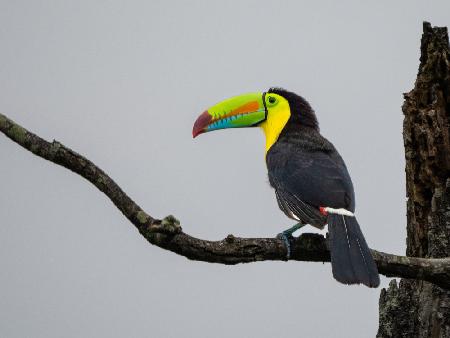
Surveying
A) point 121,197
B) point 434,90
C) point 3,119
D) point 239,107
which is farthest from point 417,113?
point 3,119

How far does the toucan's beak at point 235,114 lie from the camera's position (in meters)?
7.66

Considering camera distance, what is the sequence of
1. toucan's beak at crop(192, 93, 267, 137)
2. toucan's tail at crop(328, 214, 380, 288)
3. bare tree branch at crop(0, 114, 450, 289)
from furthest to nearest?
toucan's beak at crop(192, 93, 267, 137), toucan's tail at crop(328, 214, 380, 288), bare tree branch at crop(0, 114, 450, 289)

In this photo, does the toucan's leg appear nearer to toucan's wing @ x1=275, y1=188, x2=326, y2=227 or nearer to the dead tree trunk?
toucan's wing @ x1=275, y1=188, x2=326, y2=227

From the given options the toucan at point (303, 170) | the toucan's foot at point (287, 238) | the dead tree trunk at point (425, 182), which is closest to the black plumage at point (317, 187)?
the toucan at point (303, 170)

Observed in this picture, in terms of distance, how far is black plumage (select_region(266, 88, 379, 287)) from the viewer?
5.31m

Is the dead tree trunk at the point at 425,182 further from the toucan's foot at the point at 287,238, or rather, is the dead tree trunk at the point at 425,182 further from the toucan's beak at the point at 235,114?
the toucan's beak at the point at 235,114

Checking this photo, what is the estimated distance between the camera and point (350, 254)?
211 inches

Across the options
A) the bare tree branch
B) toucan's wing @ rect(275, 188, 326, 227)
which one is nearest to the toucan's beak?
toucan's wing @ rect(275, 188, 326, 227)

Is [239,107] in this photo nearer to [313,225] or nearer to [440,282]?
[313,225]

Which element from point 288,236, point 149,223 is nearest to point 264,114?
point 288,236

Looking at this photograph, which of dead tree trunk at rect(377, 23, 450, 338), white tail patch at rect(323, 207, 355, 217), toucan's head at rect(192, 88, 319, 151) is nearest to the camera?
white tail patch at rect(323, 207, 355, 217)

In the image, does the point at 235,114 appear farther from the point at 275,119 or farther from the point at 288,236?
the point at 288,236

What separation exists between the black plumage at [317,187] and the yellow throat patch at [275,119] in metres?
0.08

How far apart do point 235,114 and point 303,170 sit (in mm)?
1626
